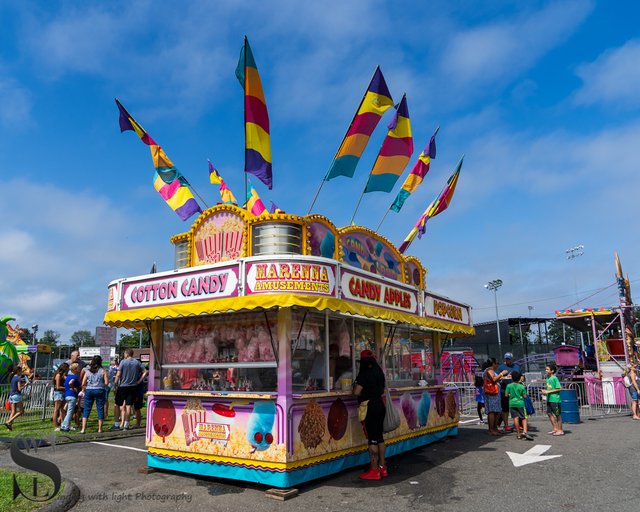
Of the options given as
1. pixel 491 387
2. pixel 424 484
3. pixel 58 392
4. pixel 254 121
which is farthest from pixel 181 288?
pixel 58 392

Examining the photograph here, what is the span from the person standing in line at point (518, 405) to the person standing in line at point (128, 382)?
8492mm

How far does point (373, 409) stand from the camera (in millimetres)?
7059

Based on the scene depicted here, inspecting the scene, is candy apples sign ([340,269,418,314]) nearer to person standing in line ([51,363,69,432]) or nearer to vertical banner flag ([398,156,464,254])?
vertical banner flag ([398,156,464,254])

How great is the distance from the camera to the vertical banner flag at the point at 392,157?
9539 millimetres

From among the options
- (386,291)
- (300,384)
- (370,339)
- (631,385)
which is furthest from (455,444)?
(631,385)

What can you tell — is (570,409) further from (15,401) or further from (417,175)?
(15,401)

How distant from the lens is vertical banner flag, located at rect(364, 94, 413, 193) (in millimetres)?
9539

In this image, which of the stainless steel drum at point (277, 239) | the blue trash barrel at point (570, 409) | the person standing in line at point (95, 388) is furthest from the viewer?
the blue trash barrel at point (570, 409)

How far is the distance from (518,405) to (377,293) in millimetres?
5059

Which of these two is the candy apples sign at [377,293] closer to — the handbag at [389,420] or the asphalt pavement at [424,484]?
the handbag at [389,420]

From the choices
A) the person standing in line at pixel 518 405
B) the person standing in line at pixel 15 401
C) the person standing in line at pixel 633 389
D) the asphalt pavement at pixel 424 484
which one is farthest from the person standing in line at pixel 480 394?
the person standing in line at pixel 15 401

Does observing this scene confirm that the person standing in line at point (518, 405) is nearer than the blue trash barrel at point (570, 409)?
Yes

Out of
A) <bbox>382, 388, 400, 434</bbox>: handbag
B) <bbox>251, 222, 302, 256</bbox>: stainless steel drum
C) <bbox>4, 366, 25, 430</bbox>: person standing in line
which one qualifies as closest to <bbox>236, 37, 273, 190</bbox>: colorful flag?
<bbox>251, 222, 302, 256</bbox>: stainless steel drum

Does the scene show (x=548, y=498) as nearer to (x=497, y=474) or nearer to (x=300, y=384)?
(x=497, y=474)
